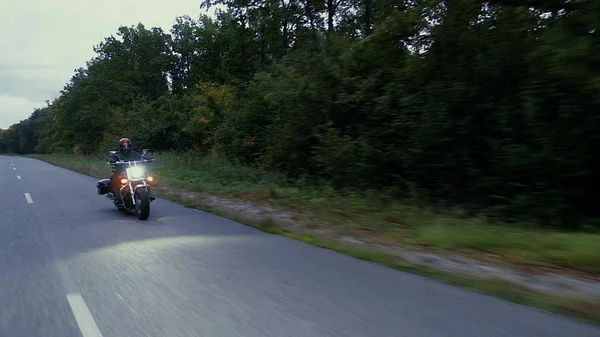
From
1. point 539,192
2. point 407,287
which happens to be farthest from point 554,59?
point 407,287

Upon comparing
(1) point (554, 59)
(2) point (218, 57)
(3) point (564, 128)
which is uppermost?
(2) point (218, 57)

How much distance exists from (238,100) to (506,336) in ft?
80.7

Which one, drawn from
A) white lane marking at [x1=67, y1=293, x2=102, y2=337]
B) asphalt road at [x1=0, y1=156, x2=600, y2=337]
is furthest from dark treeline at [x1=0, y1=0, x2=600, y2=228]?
white lane marking at [x1=67, y1=293, x2=102, y2=337]

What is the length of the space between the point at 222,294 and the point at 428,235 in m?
4.25

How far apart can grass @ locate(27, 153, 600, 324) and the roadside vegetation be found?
0.11 ft

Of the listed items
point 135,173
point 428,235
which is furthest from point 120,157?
point 428,235

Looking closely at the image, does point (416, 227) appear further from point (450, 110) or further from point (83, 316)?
point (83, 316)

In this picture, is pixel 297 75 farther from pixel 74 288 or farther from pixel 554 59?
pixel 74 288

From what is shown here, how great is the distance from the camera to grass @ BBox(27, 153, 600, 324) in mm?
5957

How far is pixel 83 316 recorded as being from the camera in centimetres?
521

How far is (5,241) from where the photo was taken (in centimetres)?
944

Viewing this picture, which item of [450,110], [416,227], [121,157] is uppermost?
[450,110]

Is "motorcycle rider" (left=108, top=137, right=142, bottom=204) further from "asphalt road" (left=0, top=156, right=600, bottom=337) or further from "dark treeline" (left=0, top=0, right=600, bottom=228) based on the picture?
"dark treeline" (left=0, top=0, right=600, bottom=228)

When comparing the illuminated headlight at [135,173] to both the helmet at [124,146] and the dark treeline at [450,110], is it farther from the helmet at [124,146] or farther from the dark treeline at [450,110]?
the dark treeline at [450,110]
